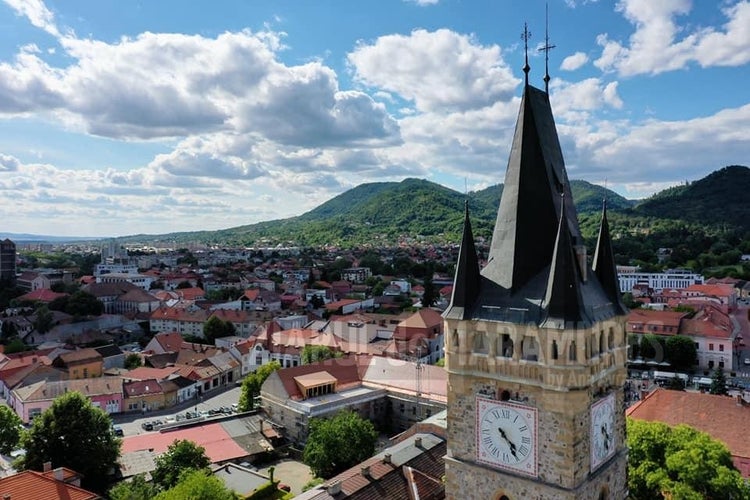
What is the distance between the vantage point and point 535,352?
1418 centimetres

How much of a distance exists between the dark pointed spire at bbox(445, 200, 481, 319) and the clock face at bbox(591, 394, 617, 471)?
13.9ft

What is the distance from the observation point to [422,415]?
46.4 metres

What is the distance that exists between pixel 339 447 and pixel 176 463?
10070 mm

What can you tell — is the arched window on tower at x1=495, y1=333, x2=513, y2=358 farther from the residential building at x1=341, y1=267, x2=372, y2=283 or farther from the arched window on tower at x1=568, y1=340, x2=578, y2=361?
the residential building at x1=341, y1=267, x2=372, y2=283

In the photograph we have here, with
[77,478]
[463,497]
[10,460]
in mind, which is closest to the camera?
[463,497]

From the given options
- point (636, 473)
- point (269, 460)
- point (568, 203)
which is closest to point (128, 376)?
point (269, 460)

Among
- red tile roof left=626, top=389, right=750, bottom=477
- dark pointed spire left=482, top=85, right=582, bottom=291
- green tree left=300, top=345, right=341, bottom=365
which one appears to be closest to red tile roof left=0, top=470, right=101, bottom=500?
dark pointed spire left=482, top=85, right=582, bottom=291

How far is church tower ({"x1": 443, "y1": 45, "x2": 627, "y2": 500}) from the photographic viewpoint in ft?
45.0

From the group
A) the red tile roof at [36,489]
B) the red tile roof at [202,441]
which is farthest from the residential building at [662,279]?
the red tile roof at [36,489]

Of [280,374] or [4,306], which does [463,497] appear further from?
[4,306]

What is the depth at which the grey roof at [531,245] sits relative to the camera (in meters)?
14.4

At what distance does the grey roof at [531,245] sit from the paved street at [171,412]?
44075 millimetres

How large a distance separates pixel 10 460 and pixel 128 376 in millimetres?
21589

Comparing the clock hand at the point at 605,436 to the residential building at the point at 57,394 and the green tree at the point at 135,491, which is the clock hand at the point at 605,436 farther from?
the residential building at the point at 57,394
